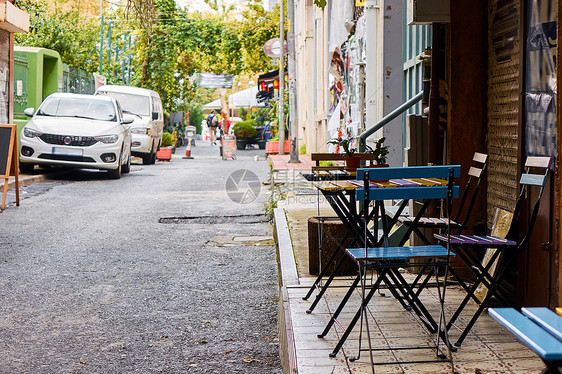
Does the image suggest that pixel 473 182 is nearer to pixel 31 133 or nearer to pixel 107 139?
pixel 107 139

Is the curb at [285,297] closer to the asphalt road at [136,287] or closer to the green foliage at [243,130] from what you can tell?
the asphalt road at [136,287]

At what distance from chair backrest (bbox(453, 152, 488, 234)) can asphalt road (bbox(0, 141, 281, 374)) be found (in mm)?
1600

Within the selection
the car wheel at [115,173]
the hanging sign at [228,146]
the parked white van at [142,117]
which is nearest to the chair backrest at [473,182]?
the car wheel at [115,173]

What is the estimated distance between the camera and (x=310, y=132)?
85.9 ft

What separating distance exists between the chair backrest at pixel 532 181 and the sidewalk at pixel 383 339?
61 cm

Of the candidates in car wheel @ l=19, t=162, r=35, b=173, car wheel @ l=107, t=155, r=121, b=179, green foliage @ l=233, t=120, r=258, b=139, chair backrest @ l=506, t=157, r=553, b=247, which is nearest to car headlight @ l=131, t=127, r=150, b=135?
car wheel @ l=107, t=155, r=121, b=179

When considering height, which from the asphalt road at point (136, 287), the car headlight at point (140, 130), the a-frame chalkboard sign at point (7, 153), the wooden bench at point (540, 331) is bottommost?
the asphalt road at point (136, 287)

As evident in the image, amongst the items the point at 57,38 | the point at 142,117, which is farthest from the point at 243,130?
the point at 142,117

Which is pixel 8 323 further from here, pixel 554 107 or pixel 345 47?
pixel 345 47

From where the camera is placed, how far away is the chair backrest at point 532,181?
4.07 meters

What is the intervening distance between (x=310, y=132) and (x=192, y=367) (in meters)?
22.0

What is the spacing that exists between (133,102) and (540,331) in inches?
925

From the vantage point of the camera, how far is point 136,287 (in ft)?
21.2

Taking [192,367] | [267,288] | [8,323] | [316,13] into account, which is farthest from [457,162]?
[316,13]
